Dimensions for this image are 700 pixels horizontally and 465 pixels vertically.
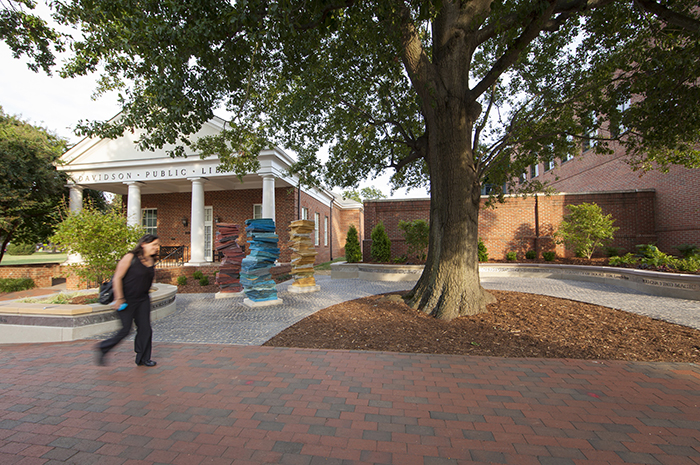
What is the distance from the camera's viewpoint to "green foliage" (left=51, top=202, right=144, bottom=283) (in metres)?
6.90

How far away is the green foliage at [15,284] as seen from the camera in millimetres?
12320

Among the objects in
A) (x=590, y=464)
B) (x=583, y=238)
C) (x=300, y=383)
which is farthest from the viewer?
(x=583, y=238)

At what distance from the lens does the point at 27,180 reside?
12859 mm

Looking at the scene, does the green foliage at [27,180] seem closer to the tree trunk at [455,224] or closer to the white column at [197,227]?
the white column at [197,227]

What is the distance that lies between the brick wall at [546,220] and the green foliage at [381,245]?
3.01 feet

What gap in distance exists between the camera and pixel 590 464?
221 centimetres

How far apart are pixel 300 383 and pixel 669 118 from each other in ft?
31.8

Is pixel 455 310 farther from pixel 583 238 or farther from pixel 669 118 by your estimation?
pixel 583 238

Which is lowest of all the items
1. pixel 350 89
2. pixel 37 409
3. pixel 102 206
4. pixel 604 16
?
pixel 37 409

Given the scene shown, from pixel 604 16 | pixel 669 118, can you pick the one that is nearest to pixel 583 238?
pixel 669 118

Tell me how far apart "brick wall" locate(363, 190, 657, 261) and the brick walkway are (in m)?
11.7

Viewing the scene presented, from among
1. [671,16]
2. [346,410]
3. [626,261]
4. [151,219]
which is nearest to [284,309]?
[346,410]

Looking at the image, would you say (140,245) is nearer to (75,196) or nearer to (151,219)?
(75,196)

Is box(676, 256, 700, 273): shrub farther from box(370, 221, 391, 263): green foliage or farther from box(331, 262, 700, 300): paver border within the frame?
box(370, 221, 391, 263): green foliage
